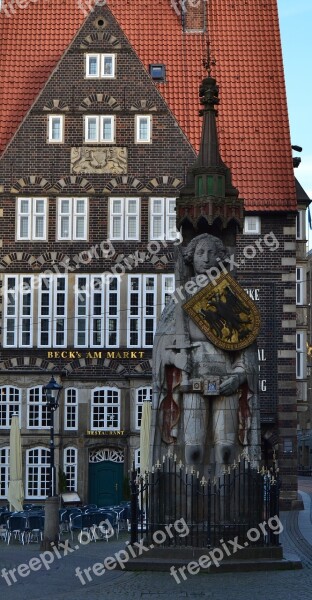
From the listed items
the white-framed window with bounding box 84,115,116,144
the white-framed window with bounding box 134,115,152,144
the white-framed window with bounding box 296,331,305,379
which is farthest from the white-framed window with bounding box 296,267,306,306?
the white-framed window with bounding box 84,115,116,144

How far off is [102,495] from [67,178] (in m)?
9.29

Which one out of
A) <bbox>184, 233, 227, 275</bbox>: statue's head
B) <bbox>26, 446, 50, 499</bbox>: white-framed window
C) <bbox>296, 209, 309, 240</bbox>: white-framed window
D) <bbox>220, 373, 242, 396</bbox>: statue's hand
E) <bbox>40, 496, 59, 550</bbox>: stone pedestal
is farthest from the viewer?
<bbox>296, 209, 309, 240</bbox>: white-framed window

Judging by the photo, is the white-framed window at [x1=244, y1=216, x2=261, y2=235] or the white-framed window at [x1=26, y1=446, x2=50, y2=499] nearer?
the white-framed window at [x1=26, y1=446, x2=50, y2=499]

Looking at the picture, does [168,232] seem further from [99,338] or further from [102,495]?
[102,495]

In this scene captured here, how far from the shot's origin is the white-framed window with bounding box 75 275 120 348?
3772cm

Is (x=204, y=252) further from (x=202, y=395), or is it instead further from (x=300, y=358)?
(x=300, y=358)

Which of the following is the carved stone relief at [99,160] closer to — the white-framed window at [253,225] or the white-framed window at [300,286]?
the white-framed window at [253,225]

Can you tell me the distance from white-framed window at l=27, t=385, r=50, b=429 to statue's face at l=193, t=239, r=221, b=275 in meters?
18.2

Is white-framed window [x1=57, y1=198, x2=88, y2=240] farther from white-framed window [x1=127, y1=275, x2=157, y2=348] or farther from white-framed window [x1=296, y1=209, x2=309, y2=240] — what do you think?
white-framed window [x1=296, y1=209, x2=309, y2=240]

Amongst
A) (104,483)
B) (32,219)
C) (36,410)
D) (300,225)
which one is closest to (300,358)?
(300,225)

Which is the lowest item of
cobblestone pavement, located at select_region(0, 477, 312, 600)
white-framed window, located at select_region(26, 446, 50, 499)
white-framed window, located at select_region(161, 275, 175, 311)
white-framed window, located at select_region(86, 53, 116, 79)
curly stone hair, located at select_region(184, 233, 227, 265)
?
cobblestone pavement, located at select_region(0, 477, 312, 600)

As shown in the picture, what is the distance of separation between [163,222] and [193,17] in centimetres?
847

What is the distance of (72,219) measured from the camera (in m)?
38.4

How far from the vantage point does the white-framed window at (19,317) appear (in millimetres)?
37812
